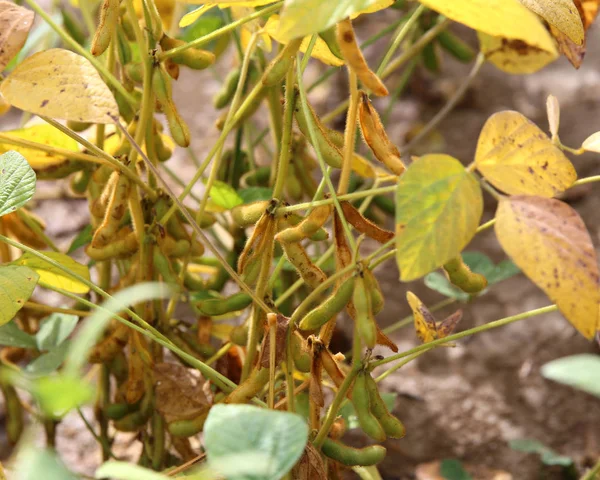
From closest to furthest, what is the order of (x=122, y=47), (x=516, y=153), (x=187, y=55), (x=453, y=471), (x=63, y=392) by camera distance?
(x=63, y=392) < (x=516, y=153) < (x=187, y=55) < (x=122, y=47) < (x=453, y=471)

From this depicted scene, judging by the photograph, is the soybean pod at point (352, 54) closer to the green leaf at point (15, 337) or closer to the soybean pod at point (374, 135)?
the soybean pod at point (374, 135)

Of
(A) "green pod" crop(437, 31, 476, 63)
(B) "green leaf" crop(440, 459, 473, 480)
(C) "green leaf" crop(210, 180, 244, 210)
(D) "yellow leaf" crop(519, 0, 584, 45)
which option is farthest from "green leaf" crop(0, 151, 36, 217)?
(A) "green pod" crop(437, 31, 476, 63)

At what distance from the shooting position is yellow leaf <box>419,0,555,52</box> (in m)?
0.38

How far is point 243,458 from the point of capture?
342 mm

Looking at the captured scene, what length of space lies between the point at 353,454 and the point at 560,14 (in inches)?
15.1

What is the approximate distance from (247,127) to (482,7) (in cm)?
58

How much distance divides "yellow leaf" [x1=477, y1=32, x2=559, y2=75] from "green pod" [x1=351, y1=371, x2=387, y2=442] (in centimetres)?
55

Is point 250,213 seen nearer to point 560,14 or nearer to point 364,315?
point 364,315

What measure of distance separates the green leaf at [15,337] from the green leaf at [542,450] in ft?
2.15

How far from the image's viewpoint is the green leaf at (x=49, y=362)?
2.64ft

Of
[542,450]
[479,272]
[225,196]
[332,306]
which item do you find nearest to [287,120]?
[332,306]

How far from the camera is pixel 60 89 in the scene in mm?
492

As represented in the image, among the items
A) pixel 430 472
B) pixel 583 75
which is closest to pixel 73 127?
pixel 430 472

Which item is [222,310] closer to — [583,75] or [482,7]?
[482,7]
